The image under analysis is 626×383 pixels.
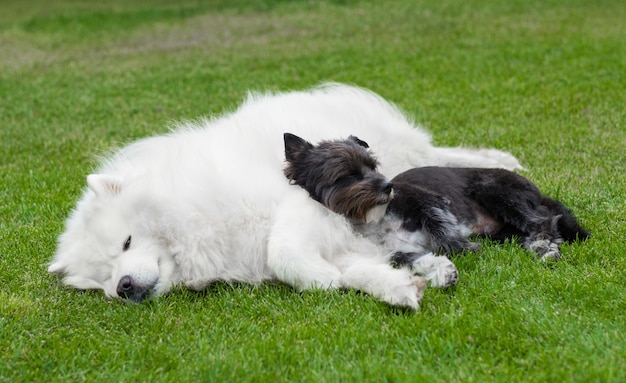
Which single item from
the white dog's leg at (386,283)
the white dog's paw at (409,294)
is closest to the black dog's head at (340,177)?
the white dog's leg at (386,283)

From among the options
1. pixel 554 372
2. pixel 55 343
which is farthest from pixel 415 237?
pixel 55 343

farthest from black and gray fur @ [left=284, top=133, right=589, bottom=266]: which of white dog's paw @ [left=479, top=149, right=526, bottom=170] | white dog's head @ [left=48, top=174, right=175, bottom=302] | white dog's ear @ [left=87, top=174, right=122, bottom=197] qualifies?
white dog's paw @ [left=479, top=149, right=526, bottom=170]

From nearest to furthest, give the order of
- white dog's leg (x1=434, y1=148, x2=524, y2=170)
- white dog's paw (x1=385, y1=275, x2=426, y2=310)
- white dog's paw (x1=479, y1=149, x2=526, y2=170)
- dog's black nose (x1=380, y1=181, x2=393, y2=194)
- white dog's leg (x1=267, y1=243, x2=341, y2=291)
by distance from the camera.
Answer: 1. white dog's paw (x1=385, y1=275, x2=426, y2=310)
2. white dog's leg (x1=267, y1=243, x2=341, y2=291)
3. dog's black nose (x1=380, y1=181, x2=393, y2=194)
4. white dog's leg (x1=434, y1=148, x2=524, y2=170)
5. white dog's paw (x1=479, y1=149, x2=526, y2=170)

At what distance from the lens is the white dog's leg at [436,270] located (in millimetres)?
4320

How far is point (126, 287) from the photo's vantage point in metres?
4.42

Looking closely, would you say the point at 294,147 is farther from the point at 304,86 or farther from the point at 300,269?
the point at 304,86

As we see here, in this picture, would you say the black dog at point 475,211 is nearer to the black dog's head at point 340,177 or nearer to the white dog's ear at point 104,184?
the black dog's head at point 340,177

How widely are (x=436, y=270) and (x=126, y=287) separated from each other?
198cm

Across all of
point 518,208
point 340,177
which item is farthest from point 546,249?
point 340,177

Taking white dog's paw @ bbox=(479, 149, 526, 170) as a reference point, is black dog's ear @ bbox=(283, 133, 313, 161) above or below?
above

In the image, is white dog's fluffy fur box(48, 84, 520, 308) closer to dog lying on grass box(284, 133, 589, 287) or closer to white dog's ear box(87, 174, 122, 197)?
white dog's ear box(87, 174, 122, 197)

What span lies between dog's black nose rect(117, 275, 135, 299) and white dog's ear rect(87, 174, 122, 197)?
675 mm

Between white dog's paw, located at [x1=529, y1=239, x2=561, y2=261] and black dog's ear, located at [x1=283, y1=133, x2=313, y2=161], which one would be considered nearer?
white dog's paw, located at [x1=529, y1=239, x2=561, y2=261]

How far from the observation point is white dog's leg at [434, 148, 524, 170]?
6.79 metres
